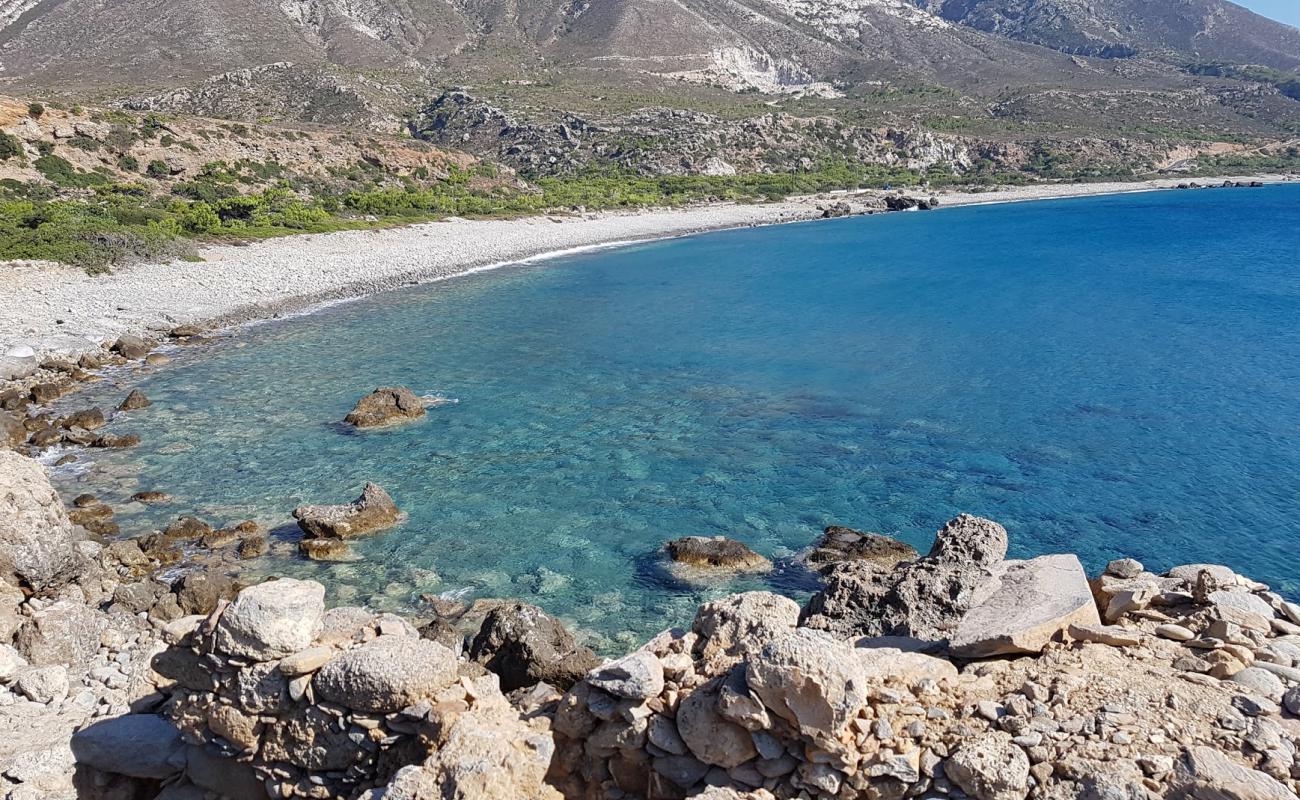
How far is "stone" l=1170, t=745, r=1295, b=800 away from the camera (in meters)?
5.68

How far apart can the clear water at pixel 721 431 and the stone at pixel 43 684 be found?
513cm

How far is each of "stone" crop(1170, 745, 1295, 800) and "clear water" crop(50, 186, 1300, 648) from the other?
351 inches

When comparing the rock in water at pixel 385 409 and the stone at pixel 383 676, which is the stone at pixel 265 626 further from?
the rock in water at pixel 385 409

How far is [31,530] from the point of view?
12.8 m

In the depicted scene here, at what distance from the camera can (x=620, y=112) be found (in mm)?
122375

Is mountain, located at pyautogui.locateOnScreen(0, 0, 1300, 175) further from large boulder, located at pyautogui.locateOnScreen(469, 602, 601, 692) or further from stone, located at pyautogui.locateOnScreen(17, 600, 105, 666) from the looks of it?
large boulder, located at pyautogui.locateOnScreen(469, 602, 601, 692)

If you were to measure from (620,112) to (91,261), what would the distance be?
92196mm

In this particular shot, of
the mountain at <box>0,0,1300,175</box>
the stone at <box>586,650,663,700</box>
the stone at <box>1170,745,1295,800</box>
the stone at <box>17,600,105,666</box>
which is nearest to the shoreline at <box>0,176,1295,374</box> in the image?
the stone at <box>17,600,105,666</box>

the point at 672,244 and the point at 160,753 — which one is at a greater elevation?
the point at 160,753

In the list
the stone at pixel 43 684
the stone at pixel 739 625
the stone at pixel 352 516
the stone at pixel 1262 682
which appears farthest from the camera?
the stone at pixel 352 516

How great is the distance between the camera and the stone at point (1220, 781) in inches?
224

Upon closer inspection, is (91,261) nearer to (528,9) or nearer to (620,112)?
(620,112)

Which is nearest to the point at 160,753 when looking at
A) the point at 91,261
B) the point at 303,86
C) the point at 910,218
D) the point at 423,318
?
the point at 423,318

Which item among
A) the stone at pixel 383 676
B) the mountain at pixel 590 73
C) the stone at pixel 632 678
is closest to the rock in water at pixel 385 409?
the stone at pixel 383 676
